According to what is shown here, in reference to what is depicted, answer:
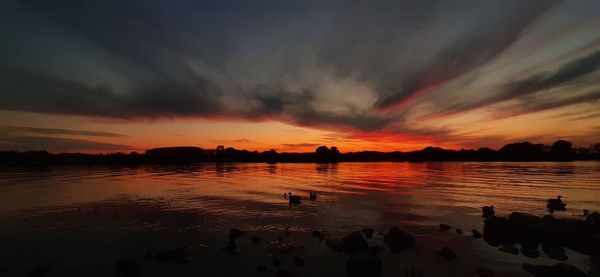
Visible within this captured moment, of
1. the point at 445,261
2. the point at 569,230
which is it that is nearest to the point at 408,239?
the point at 445,261

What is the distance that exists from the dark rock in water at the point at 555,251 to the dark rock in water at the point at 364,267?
11836mm

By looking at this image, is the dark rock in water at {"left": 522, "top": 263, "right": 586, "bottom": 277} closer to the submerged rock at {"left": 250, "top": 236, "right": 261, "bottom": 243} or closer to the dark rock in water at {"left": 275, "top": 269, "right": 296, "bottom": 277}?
the dark rock in water at {"left": 275, "top": 269, "right": 296, "bottom": 277}

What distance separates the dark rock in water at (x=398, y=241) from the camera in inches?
675

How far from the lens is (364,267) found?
10500mm

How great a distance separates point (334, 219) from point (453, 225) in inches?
374

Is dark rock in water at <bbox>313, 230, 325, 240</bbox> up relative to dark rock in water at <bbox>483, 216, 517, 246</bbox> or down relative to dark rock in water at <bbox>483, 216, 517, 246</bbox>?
down

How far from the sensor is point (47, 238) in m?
21.2

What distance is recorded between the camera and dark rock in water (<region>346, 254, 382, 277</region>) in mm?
10422

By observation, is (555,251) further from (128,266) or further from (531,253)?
(128,266)

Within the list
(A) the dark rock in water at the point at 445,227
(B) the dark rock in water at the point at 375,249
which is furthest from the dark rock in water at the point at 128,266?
(A) the dark rock in water at the point at 445,227

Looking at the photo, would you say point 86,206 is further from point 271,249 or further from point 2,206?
point 271,249

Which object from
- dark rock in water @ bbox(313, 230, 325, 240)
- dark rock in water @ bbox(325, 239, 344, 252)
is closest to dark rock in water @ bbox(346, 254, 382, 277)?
dark rock in water @ bbox(325, 239, 344, 252)

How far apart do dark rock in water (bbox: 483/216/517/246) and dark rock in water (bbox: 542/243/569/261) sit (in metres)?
1.78

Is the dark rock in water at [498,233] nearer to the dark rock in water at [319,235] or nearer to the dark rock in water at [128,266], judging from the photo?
the dark rock in water at [319,235]
